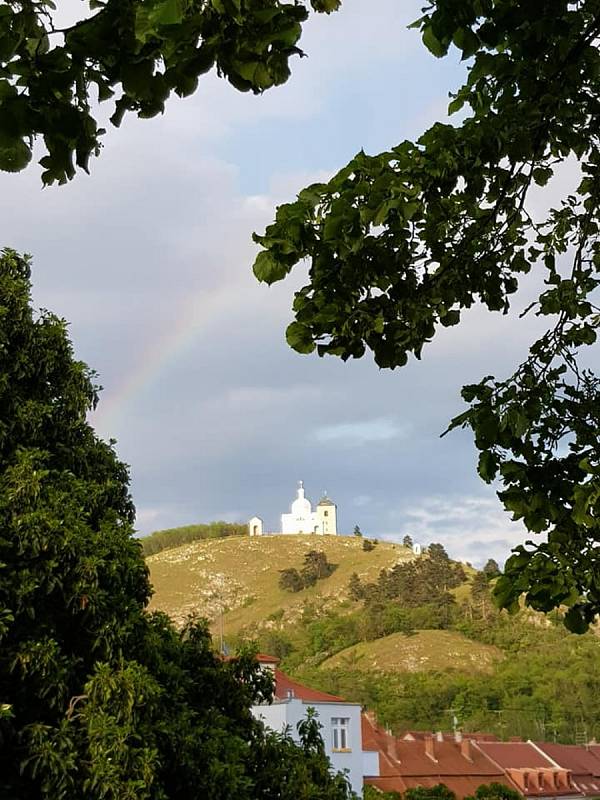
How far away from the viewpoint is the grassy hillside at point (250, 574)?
139 meters

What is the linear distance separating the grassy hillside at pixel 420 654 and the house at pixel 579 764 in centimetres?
3815

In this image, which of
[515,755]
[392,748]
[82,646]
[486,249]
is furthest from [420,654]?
[486,249]

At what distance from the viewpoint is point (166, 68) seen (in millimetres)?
2721

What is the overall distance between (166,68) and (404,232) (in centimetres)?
200

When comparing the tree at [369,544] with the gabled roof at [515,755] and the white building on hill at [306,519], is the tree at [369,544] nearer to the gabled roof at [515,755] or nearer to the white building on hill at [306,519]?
the white building on hill at [306,519]

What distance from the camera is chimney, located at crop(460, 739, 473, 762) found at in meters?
55.6

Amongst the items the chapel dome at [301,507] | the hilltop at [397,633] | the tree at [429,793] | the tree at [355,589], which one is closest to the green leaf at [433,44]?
the tree at [429,793]

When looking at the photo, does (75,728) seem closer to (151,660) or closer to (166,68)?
(151,660)

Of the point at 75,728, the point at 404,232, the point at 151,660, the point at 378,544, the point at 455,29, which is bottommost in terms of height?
the point at 75,728

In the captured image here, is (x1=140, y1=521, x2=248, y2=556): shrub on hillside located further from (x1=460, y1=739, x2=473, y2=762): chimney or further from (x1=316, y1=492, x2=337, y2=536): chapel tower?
(x1=460, y1=739, x2=473, y2=762): chimney

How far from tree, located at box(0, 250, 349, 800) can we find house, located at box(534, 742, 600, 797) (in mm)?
49939

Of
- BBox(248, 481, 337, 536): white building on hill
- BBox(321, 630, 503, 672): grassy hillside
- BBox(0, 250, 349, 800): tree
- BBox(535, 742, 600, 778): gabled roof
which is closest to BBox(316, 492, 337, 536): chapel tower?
BBox(248, 481, 337, 536): white building on hill

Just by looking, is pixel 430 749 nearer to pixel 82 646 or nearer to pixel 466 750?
pixel 466 750

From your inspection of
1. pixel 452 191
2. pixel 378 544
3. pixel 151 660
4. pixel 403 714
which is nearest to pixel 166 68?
pixel 452 191
